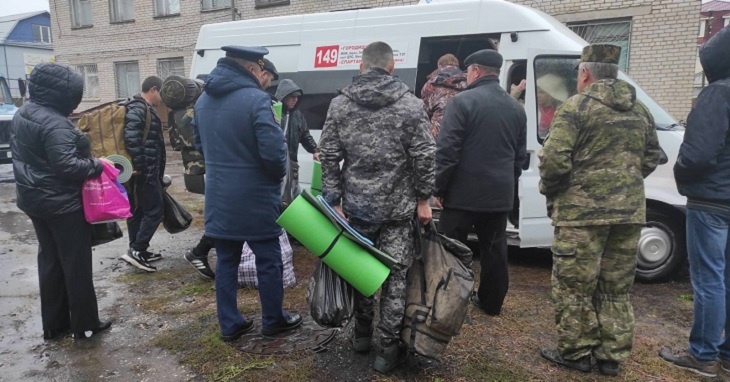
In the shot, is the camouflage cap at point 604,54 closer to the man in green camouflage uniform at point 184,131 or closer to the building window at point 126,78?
the man in green camouflage uniform at point 184,131

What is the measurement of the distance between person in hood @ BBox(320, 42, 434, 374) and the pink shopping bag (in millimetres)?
1537

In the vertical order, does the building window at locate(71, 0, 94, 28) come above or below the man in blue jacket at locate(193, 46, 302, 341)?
above

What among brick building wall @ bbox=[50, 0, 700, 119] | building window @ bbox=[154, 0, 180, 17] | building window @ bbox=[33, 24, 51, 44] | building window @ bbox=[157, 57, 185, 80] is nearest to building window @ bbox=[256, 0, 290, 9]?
brick building wall @ bbox=[50, 0, 700, 119]

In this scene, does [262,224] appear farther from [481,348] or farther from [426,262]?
[481,348]

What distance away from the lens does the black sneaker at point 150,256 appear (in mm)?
5383

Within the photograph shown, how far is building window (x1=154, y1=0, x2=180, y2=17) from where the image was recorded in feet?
54.9

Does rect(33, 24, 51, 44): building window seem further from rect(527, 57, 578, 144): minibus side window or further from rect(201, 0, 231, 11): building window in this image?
rect(527, 57, 578, 144): minibus side window

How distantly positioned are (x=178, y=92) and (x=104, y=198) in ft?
6.82

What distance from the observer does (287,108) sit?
17.5ft

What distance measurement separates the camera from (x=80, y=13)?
63.3 ft

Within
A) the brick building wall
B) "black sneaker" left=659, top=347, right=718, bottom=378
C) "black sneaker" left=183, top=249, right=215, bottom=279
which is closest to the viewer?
"black sneaker" left=659, top=347, right=718, bottom=378

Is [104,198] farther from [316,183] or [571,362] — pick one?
[571,362]

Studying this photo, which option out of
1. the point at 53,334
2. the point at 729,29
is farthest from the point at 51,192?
the point at 729,29

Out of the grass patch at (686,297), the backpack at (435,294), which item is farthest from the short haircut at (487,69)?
the grass patch at (686,297)
